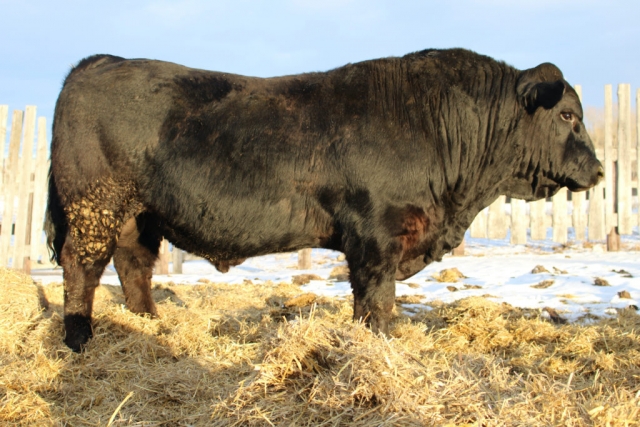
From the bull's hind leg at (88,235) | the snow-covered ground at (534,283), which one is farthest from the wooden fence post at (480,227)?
the bull's hind leg at (88,235)

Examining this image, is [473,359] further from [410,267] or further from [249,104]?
[249,104]

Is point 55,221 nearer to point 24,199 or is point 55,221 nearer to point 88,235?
point 88,235

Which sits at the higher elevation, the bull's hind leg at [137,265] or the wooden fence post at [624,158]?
the wooden fence post at [624,158]

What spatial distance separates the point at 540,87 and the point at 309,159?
1.98 m

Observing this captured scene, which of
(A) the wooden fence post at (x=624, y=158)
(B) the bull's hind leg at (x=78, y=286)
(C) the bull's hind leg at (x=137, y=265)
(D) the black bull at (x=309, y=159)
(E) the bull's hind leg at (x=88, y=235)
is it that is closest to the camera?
(D) the black bull at (x=309, y=159)

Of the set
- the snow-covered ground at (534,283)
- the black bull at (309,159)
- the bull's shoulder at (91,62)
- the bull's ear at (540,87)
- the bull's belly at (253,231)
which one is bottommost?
the snow-covered ground at (534,283)

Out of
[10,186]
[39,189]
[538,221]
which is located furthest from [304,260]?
[10,186]

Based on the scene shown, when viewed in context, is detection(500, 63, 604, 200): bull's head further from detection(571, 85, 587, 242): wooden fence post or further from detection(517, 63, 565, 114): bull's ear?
detection(571, 85, 587, 242): wooden fence post

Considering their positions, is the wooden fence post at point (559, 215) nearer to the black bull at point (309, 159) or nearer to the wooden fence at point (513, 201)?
the wooden fence at point (513, 201)

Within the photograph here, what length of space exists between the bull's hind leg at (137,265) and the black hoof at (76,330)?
0.73 m

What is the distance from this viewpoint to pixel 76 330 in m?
4.40

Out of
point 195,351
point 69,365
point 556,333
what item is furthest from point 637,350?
point 69,365

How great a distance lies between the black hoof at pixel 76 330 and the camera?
4328 millimetres

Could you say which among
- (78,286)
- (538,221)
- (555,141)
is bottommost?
(78,286)
